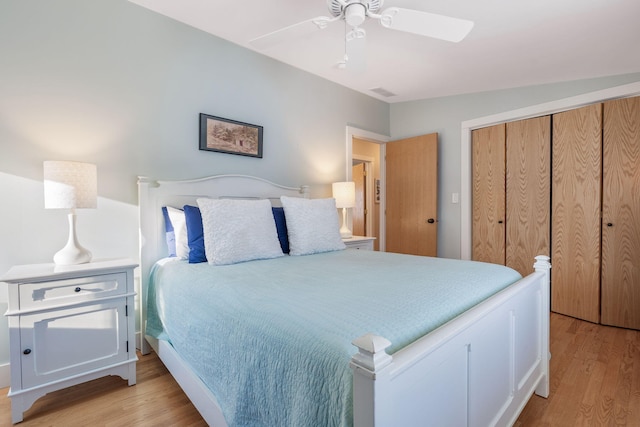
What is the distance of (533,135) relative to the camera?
10.6 feet

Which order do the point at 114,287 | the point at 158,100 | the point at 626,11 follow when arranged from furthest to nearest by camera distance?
the point at 158,100 → the point at 626,11 → the point at 114,287

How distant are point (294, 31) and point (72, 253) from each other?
1837 mm

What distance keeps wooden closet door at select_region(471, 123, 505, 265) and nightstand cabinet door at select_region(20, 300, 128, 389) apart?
351 centimetres

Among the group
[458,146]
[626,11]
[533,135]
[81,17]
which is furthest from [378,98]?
[81,17]

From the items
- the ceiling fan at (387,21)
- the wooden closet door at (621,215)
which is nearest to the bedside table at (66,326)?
the ceiling fan at (387,21)

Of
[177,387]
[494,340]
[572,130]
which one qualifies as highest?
[572,130]

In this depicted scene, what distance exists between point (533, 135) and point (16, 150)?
4.23 meters

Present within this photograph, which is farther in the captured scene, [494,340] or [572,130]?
[572,130]

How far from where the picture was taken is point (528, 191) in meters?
3.25

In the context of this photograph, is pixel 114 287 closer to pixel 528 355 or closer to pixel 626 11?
pixel 528 355

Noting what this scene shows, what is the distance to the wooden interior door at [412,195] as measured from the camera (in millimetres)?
3863

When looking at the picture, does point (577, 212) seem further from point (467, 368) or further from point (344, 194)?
point (467, 368)

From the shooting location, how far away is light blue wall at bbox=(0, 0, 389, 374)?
1.87m

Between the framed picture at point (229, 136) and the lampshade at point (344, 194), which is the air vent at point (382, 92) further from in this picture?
the framed picture at point (229, 136)
